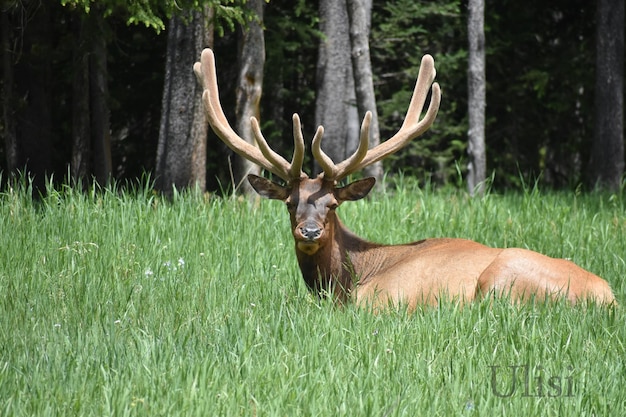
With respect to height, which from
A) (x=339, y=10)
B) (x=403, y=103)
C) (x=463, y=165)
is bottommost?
(x=463, y=165)

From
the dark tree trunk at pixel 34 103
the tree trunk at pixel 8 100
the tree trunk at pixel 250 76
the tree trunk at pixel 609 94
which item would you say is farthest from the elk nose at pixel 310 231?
the tree trunk at pixel 609 94

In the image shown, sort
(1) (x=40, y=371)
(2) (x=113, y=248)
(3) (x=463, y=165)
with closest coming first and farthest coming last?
(1) (x=40, y=371) → (2) (x=113, y=248) → (3) (x=463, y=165)

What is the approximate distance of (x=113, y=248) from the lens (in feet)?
27.0

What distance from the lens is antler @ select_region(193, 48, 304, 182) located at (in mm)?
7266

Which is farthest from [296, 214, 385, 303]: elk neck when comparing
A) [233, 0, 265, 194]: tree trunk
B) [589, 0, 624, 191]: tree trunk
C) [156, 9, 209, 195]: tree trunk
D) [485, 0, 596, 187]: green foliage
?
[485, 0, 596, 187]: green foliage

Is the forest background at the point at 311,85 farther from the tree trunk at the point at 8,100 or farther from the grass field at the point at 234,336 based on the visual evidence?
the grass field at the point at 234,336

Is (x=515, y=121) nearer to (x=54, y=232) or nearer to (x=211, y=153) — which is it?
(x=211, y=153)

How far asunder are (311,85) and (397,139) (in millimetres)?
12043

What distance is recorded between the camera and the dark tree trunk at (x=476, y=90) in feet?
45.1

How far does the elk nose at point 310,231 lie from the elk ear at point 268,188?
0.59 metres

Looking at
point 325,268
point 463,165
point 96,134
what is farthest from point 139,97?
point 325,268

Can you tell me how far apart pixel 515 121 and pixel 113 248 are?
12.7 metres

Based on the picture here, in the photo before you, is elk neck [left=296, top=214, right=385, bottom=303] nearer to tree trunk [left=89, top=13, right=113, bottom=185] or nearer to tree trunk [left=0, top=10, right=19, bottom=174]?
tree trunk [left=89, top=13, right=113, bottom=185]

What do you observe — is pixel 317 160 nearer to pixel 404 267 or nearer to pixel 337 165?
pixel 337 165
